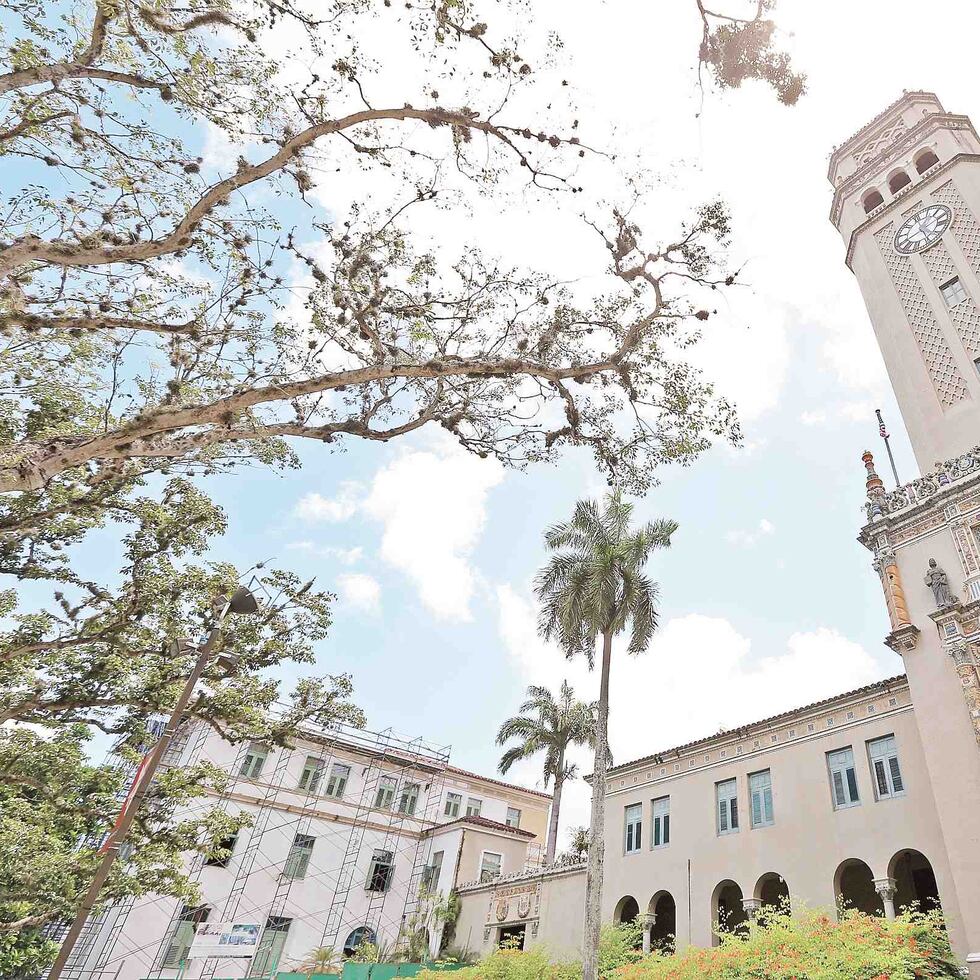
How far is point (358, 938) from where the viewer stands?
29078mm

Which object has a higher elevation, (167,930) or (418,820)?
(418,820)

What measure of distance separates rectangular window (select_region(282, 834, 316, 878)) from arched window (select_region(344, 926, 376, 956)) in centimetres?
325

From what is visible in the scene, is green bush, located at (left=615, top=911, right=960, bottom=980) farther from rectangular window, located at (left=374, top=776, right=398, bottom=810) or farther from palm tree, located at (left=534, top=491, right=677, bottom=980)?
rectangular window, located at (left=374, top=776, right=398, bottom=810)

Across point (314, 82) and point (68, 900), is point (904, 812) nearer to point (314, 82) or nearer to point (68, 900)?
point (314, 82)

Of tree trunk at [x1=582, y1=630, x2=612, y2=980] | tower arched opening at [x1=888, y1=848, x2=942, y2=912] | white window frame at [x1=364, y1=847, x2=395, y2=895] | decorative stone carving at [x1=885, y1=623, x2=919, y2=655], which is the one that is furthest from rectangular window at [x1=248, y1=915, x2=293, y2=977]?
decorative stone carving at [x1=885, y1=623, x2=919, y2=655]

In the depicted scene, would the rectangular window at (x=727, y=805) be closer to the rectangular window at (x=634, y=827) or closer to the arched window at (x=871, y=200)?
the rectangular window at (x=634, y=827)

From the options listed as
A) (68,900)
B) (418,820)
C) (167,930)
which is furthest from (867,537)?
(167,930)

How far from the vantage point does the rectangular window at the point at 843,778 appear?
16.2 metres

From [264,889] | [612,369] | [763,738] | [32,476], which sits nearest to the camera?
[32,476]

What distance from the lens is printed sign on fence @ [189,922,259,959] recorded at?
21.2 m

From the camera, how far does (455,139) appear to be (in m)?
9.54

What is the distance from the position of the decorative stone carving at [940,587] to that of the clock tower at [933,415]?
0.09ft

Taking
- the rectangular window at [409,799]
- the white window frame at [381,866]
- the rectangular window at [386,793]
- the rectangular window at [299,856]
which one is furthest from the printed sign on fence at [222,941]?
the rectangular window at [409,799]

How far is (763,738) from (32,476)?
18.2m
